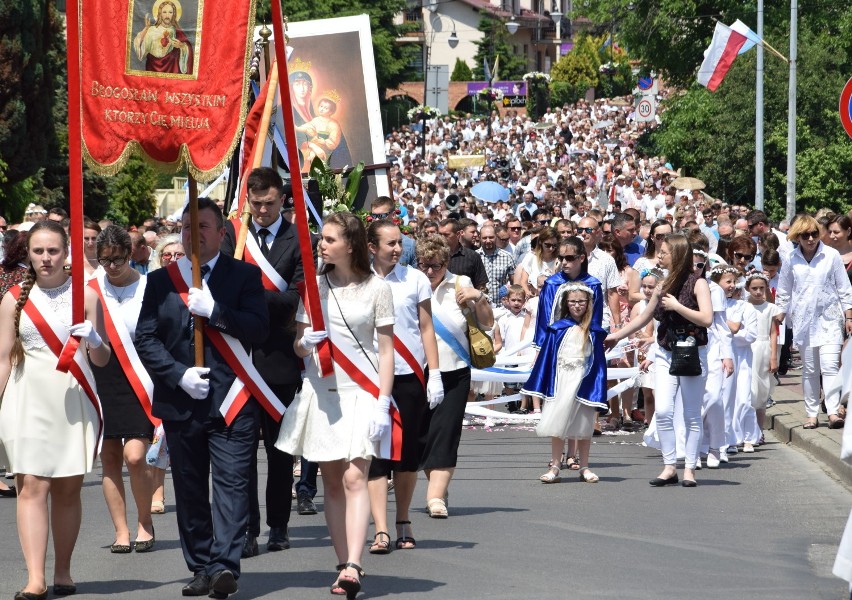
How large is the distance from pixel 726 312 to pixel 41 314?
708 centimetres

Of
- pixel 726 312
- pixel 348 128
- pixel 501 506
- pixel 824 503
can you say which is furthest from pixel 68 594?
pixel 348 128

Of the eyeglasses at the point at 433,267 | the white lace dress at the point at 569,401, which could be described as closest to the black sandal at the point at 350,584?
the eyeglasses at the point at 433,267

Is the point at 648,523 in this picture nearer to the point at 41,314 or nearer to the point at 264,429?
the point at 264,429

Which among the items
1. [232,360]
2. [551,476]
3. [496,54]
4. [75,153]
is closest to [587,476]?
[551,476]

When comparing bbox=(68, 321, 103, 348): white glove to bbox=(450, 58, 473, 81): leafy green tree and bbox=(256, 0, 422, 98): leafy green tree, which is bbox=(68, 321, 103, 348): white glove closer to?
bbox=(256, 0, 422, 98): leafy green tree

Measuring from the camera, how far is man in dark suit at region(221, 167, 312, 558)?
8.22 metres

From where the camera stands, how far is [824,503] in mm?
10586

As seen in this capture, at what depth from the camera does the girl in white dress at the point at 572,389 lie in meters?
11.6

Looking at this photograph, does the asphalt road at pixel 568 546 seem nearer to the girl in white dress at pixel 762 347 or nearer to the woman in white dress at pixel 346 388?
the woman in white dress at pixel 346 388

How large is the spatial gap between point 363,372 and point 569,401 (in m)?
4.27

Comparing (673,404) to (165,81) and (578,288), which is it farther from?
(165,81)

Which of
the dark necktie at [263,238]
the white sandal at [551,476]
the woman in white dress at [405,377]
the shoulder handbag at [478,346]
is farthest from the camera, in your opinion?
the white sandal at [551,476]

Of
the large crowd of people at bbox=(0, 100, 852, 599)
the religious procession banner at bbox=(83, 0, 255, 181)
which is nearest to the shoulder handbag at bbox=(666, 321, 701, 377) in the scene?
the large crowd of people at bbox=(0, 100, 852, 599)

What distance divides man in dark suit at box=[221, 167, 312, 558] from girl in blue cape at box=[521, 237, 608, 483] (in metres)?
3.33
